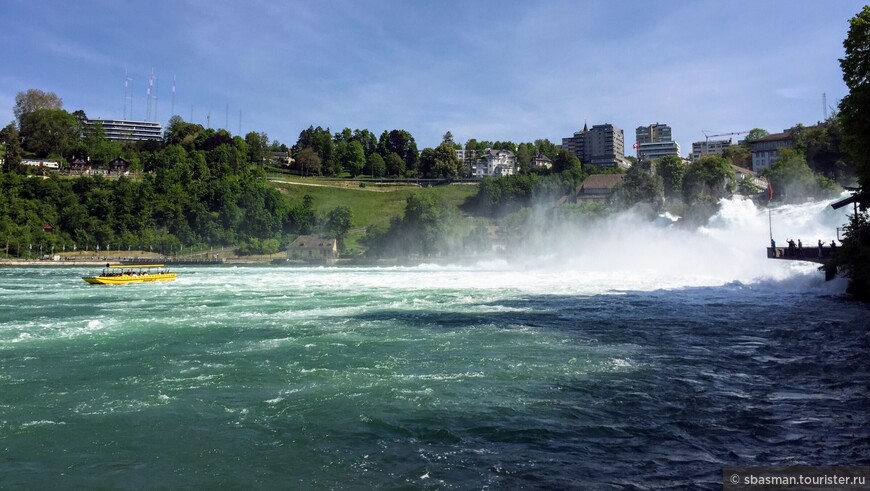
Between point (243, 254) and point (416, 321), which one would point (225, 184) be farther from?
point (416, 321)

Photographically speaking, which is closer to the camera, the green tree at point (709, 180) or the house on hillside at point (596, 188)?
the green tree at point (709, 180)

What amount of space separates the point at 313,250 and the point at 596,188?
66.6m

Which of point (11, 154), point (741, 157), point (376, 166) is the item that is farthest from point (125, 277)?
point (741, 157)

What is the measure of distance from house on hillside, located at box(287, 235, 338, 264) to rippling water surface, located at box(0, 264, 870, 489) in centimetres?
8852

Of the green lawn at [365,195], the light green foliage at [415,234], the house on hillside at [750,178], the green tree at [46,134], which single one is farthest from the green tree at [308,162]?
the house on hillside at [750,178]

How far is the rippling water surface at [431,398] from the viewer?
32.2 feet

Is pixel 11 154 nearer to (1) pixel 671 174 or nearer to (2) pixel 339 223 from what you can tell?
(2) pixel 339 223

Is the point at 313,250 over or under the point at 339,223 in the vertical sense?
under

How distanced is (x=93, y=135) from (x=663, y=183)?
164m

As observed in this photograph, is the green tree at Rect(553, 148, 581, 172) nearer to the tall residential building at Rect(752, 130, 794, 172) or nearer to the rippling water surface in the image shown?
the tall residential building at Rect(752, 130, 794, 172)

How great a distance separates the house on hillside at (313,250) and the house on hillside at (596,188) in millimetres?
56862

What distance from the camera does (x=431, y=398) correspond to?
14055 millimetres

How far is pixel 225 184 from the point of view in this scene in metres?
137

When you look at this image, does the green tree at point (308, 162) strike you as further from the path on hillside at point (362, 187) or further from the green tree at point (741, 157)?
the green tree at point (741, 157)
